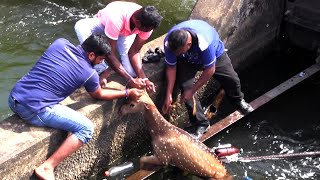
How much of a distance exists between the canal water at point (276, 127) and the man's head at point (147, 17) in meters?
2.38

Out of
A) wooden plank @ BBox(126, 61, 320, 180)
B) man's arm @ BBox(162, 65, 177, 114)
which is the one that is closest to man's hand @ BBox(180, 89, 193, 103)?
man's arm @ BBox(162, 65, 177, 114)

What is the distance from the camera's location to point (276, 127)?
28.8 ft

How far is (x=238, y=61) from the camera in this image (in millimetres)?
9750

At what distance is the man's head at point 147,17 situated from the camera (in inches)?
265

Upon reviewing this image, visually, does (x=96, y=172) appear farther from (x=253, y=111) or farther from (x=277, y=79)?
(x=277, y=79)

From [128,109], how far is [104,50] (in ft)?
4.08

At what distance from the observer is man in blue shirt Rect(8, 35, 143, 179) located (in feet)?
20.7

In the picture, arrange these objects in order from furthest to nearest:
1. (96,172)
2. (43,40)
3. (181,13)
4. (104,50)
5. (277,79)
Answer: (181,13) → (43,40) → (277,79) → (96,172) → (104,50)

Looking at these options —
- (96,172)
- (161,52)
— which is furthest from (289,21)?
(96,172)

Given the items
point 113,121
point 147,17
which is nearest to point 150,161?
point 113,121

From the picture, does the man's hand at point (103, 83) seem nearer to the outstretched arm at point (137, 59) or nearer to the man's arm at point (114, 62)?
the man's arm at point (114, 62)

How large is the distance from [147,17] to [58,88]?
5.15 feet

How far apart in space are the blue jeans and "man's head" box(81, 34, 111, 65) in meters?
0.81

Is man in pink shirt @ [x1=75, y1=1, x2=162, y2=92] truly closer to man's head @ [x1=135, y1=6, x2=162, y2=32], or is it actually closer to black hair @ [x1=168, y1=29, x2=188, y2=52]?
man's head @ [x1=135, y1=6, x2=162, y2=32]
